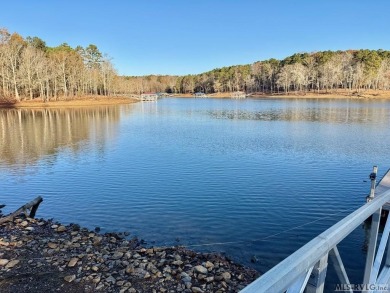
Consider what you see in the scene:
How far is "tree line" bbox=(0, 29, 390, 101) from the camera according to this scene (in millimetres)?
91312

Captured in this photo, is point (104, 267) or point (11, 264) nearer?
point (104, 267)

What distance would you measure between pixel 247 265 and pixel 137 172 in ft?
43.8

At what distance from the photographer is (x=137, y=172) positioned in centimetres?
2212

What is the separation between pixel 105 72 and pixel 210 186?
115940 mm

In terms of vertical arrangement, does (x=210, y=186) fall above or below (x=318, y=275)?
below

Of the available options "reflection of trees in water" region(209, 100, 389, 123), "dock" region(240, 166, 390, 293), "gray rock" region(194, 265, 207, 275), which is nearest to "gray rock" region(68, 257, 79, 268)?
"gray rock" region(194, 265, 207, 275)

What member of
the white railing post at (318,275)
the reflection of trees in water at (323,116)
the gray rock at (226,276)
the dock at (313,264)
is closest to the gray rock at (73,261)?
the gray rock at (226,276)

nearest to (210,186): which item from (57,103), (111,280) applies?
(111,280)

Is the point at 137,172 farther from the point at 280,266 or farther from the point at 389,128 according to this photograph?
the point at 389,128

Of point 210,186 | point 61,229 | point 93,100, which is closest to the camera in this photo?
point 61,229

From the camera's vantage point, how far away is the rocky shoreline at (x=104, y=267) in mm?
7871

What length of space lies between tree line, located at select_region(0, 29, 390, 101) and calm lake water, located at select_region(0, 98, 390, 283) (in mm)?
65358

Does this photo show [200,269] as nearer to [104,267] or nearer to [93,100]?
[104,267]

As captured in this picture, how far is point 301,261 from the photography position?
86.8 inches
